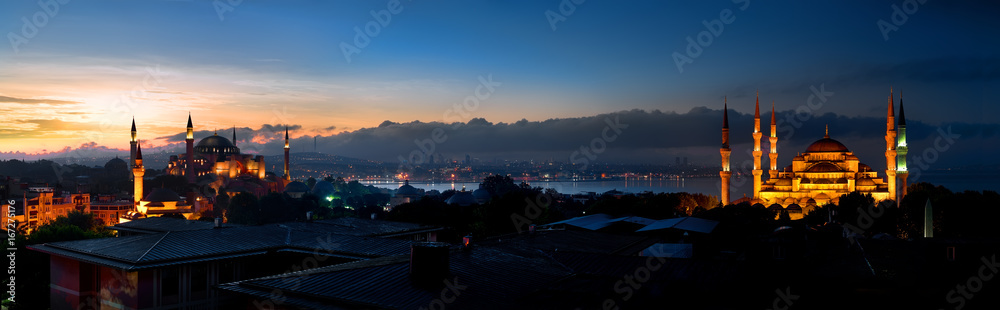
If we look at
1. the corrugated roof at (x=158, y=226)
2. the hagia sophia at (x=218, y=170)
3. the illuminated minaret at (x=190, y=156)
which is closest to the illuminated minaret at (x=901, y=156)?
the corrugated roof at (x=158, y=226)

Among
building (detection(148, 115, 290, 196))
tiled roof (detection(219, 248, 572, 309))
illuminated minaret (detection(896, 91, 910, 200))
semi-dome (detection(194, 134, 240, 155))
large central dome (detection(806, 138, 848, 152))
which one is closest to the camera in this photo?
tiled roof (detection(219, 248, 572, 309))

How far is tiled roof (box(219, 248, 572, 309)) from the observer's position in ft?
31.4

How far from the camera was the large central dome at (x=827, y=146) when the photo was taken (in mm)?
69375

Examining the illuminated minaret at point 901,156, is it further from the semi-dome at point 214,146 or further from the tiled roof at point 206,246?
the semi-dome at point 214,146

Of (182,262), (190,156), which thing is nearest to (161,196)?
(190,156)

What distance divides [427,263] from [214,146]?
107735mm

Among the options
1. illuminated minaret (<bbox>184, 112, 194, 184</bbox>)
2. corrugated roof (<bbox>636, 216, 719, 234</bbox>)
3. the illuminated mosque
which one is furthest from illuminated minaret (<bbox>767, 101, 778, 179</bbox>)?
illuminated minaret (<bbox>184, 112, 194, 184</bbox>)

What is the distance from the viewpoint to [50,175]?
13438cm

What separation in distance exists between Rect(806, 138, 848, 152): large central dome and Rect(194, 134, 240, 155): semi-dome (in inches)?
3282

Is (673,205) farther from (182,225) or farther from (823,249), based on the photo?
(182,225)

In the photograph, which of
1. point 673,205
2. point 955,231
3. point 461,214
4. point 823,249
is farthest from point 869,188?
point 823,249

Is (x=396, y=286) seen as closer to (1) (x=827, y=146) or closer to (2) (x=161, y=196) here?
(2) (x=161, y=196)

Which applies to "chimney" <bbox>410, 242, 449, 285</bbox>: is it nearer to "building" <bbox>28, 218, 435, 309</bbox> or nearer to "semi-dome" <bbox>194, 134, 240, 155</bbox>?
"building" <bbox>28, 218, 435, 309</bbox>

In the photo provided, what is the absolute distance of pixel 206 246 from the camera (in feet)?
50.3
